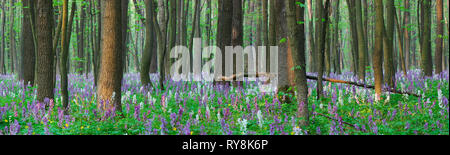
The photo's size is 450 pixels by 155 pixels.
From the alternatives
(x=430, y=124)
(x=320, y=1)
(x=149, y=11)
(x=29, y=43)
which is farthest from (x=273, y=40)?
Answer: (x=29, y=43)

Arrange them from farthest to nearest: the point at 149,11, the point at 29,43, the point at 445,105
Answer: the point at 29,43 < the point at 149,11 < the point at 445,105

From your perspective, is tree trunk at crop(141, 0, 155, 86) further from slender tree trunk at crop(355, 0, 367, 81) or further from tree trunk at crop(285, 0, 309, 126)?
slender tree trunk at crop(355, 0, 367, 81)

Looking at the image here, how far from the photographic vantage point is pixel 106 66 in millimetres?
6480

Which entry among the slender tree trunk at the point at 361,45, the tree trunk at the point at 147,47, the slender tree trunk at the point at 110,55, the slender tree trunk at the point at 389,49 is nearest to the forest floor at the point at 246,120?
the slender tree trunk at the point at 110,55

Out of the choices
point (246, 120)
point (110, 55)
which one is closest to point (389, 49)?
point (246, 120)

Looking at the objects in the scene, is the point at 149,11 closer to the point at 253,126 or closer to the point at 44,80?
the point at 44,80

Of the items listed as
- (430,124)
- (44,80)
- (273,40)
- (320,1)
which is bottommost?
(430,124)

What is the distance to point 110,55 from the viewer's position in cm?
645

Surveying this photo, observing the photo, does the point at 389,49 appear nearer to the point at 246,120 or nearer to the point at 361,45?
the point at 361,45

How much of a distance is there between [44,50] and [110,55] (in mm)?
1895

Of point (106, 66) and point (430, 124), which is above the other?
point (106, 66)

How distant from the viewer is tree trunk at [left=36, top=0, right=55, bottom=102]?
722 centimetres
